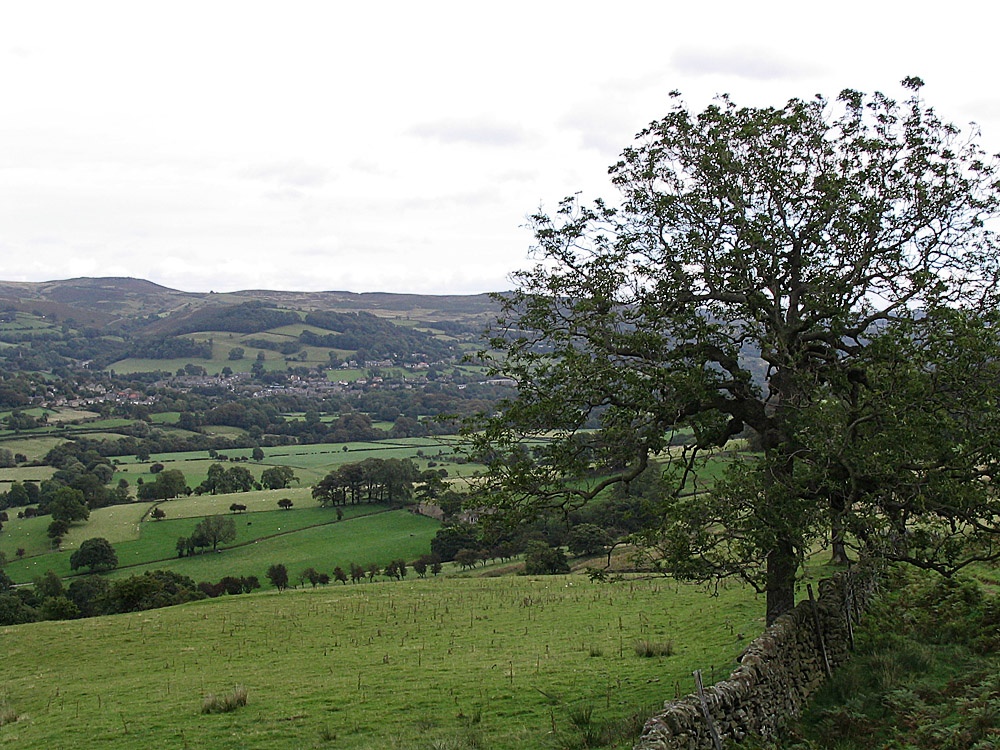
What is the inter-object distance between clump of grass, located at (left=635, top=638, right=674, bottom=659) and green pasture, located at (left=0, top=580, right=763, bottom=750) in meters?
0.36

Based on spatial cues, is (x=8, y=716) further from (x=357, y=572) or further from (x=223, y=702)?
(x=357, y=572)

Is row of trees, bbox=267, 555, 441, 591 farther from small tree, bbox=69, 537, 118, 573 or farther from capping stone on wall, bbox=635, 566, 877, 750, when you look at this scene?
capping stone on wall, bbox=635, 566, 877, 750

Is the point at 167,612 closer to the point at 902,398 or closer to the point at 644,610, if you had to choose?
the point at 644,610

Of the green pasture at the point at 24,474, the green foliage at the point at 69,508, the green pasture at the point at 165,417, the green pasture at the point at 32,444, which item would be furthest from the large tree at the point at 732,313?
the green pasture at the point at 165,417

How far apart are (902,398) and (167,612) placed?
3342cm

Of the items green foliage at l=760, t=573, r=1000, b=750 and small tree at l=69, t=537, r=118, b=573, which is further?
small tree at l=69, t=537, r=118, b=573

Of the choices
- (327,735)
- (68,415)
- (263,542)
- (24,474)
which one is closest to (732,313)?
(327,735)

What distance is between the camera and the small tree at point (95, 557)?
6794 centimetres

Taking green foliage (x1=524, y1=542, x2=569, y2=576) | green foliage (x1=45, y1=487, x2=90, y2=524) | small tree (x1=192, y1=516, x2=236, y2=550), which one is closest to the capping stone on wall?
green foliage (x1=524, y1=542, x2=569, y2=576)

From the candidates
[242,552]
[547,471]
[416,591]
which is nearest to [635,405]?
[547,471]

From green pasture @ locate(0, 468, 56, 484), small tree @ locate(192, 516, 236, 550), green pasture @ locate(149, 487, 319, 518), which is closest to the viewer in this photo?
small tree @ locate(192, 516, 236, 550)

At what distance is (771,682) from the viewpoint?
40.0ft

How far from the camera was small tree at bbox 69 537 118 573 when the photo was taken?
6794 cm

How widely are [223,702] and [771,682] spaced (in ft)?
39.4
